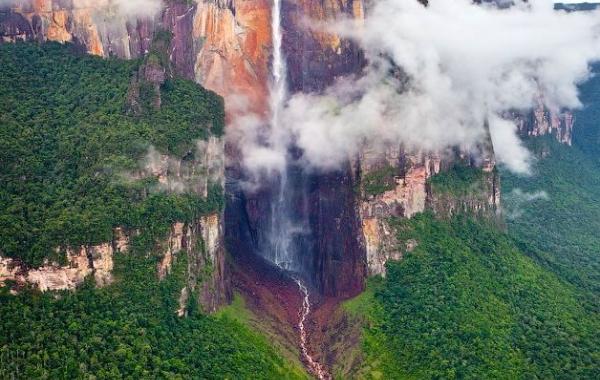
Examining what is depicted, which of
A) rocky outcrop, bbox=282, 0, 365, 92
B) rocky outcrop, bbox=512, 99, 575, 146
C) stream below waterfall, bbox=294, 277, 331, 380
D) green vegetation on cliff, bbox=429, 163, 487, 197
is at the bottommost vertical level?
stream below waterfall, bbox=294, 277, 331, 380

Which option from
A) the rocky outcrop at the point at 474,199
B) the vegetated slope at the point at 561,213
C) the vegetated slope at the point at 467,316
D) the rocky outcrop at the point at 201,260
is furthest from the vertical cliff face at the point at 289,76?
the vegetated slope at the point at 561,213

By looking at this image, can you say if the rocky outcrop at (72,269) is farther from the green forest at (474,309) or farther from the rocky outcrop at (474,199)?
the rocky outcrop at (474,199)

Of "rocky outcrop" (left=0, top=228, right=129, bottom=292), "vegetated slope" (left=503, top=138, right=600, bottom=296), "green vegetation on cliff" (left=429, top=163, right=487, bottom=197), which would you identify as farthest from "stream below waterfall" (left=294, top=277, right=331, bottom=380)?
"vegetated slope" (left=503, top=138, right=600, bottom=296)

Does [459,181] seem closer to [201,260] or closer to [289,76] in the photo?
[289,76]

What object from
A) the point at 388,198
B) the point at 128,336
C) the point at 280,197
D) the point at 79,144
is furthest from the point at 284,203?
the point at 128,336

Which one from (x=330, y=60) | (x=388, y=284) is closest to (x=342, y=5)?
(x=330, y=60)

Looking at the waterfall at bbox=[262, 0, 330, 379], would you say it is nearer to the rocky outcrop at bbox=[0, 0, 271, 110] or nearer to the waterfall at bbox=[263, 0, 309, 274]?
the waterfall at bbox=[263, 0, 309, 274]
